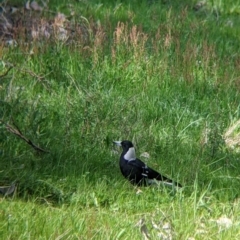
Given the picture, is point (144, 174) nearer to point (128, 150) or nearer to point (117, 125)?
point (128, 150)

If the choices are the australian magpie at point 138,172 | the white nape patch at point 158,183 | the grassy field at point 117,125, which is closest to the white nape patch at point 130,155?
the australian magpie at point 138,172

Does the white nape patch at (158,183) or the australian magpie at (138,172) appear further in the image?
the australian magpie at (138,172)

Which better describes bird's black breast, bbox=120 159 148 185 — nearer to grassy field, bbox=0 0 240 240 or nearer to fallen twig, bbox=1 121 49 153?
grassy field, bbox=0 0 240 240

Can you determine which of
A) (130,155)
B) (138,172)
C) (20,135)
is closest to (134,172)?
(138,172)

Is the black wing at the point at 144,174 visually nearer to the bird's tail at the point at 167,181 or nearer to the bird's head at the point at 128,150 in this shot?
the bird's tail at the point at 167,181

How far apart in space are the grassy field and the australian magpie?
86 millimetres

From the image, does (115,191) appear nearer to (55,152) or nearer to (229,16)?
(55,152)

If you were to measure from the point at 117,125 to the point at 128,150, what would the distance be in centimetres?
66

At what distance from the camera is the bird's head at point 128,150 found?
6312 millimetres

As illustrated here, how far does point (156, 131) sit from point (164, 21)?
2941 mm

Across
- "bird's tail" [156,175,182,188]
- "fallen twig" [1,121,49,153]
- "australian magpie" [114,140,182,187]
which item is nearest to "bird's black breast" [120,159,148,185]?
"australian magpie" [114,140,182,187]

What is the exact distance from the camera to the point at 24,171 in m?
5.94

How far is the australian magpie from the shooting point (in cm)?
609

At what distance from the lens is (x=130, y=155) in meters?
6.35
